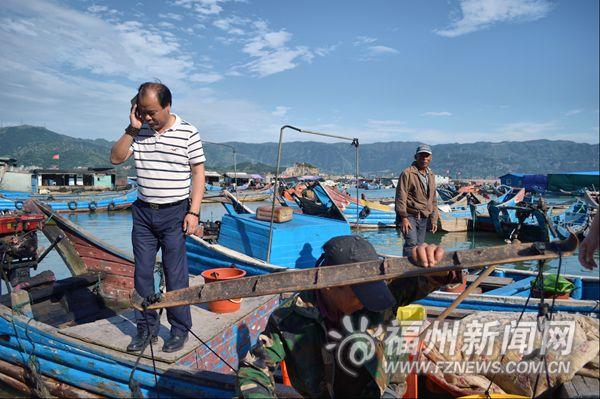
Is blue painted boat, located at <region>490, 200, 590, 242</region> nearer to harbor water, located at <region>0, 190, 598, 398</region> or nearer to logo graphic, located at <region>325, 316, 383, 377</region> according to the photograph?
harbor water, located at <region>0, 190, 598, 398</region>

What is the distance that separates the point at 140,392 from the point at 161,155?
198 centimetres

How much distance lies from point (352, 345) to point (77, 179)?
1703 inches

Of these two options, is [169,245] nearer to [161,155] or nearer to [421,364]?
[161,155]

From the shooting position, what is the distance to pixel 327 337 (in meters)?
2.03

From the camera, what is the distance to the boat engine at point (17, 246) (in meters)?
4.86

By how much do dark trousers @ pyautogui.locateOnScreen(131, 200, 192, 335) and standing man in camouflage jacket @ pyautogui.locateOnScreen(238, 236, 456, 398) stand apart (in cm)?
148

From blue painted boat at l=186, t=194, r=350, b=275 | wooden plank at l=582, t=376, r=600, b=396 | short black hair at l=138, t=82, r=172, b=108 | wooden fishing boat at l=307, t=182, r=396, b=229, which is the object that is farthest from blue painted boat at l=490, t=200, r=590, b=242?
short black hair at l=138, t=82, r=172, b=108

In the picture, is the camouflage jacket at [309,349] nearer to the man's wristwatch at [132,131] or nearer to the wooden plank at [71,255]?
the man's wristwatch at [132,131]

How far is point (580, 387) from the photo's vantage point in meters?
2.60

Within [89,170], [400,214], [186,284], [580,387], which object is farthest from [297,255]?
[89,170]

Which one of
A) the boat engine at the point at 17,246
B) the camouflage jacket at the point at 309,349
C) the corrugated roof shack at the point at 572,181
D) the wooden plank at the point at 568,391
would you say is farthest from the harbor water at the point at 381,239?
the corrugated roof shack at the point at 572,181

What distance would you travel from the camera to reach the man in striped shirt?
2992 millimetres

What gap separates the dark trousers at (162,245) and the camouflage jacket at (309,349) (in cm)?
146

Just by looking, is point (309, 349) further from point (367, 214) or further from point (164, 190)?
point (367, 214)
